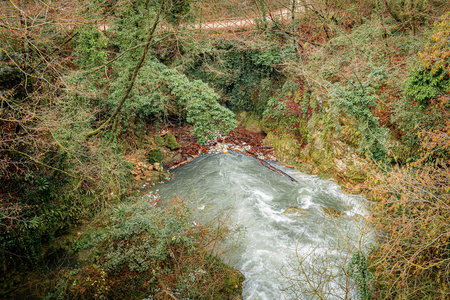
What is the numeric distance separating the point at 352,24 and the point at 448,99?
7208 mm

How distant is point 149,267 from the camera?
4598 mm

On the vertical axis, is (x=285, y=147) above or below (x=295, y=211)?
above

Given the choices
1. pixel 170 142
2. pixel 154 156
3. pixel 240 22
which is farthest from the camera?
pixel 240 22

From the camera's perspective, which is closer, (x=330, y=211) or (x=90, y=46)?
(x=90, y=46)

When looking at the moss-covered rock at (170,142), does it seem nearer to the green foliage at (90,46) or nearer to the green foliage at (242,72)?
the green foliage at (242,72)

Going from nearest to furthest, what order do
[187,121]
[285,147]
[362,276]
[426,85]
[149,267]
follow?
[362,276], [149,267], [426,85], [187,121], [285,147]

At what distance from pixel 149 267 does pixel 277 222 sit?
351cm

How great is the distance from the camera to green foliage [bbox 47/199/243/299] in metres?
4.28

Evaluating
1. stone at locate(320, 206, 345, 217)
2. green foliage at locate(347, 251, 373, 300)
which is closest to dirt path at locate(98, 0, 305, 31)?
stone at locate(320, 206, 345, 217)

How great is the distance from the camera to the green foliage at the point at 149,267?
428cm

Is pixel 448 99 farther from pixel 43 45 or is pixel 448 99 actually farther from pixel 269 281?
pixel 43 45

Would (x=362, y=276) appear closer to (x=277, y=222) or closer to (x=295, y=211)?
(x=277, y=222)

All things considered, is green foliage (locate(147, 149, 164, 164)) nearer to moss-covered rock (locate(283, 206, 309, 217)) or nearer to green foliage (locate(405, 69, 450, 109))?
moss-covered rock (locate(283, 206, 309, 217))

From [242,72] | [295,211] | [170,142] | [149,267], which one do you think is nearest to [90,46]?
[170,142]
